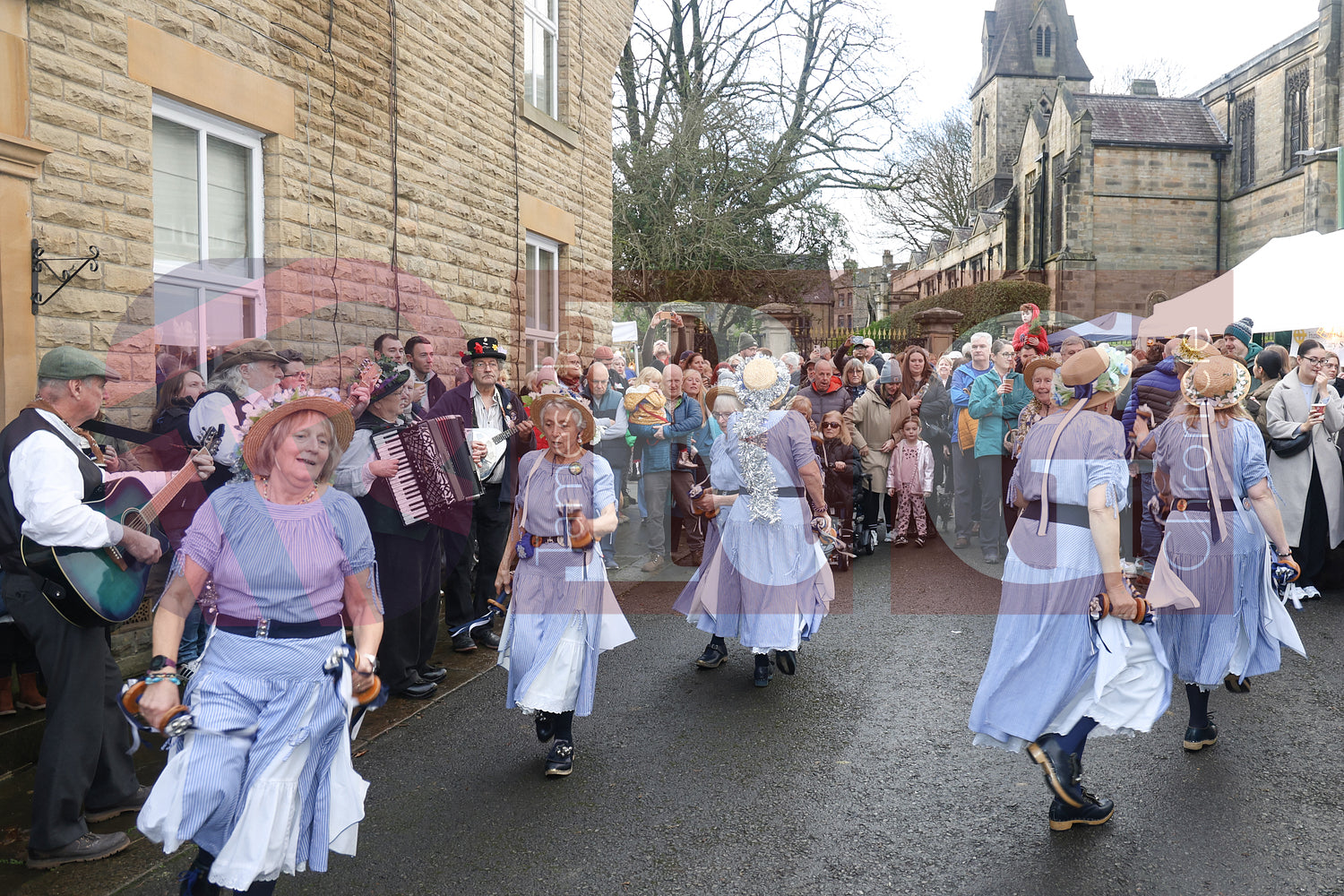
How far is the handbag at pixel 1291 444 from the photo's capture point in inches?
340

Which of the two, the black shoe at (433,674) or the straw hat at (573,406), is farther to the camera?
the black shoe at (433,674)

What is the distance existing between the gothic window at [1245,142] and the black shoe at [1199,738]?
45.8 m

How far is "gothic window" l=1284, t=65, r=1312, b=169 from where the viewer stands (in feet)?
130

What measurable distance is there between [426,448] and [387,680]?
4.72 ft

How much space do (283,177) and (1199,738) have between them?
7024 millimetres

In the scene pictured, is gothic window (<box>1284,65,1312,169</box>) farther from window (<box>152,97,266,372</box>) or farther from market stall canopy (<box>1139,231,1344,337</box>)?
window (<box>152,97,266,372</box>)

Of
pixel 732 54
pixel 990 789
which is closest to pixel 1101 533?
pixel 990 789

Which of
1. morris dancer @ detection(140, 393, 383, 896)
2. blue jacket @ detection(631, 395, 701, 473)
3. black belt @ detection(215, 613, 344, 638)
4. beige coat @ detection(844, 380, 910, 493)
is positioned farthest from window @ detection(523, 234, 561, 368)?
black belt @ detection(215, 613, 344, 638)

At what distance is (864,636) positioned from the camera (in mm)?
7324

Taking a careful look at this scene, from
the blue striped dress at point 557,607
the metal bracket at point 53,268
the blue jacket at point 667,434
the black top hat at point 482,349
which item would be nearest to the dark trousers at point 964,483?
the blue jacket at point 667,434

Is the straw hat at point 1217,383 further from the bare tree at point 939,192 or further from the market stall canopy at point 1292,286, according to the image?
the bare tree at point 939,192

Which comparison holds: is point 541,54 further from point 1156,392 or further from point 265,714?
point 265,714

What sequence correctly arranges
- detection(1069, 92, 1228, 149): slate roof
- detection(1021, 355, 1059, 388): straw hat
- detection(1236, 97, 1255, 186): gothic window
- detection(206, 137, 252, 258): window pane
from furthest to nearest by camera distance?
1. detection(1069, 92, 1228, 149): slate roof
2. detection(1236, 97, 1255, 186): gothic window
3. detection(206, 137, 252, 258): window pane
4. detection(1021, 355, 1059, 388): straw hat

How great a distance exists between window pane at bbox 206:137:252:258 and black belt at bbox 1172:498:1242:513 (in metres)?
6.38
